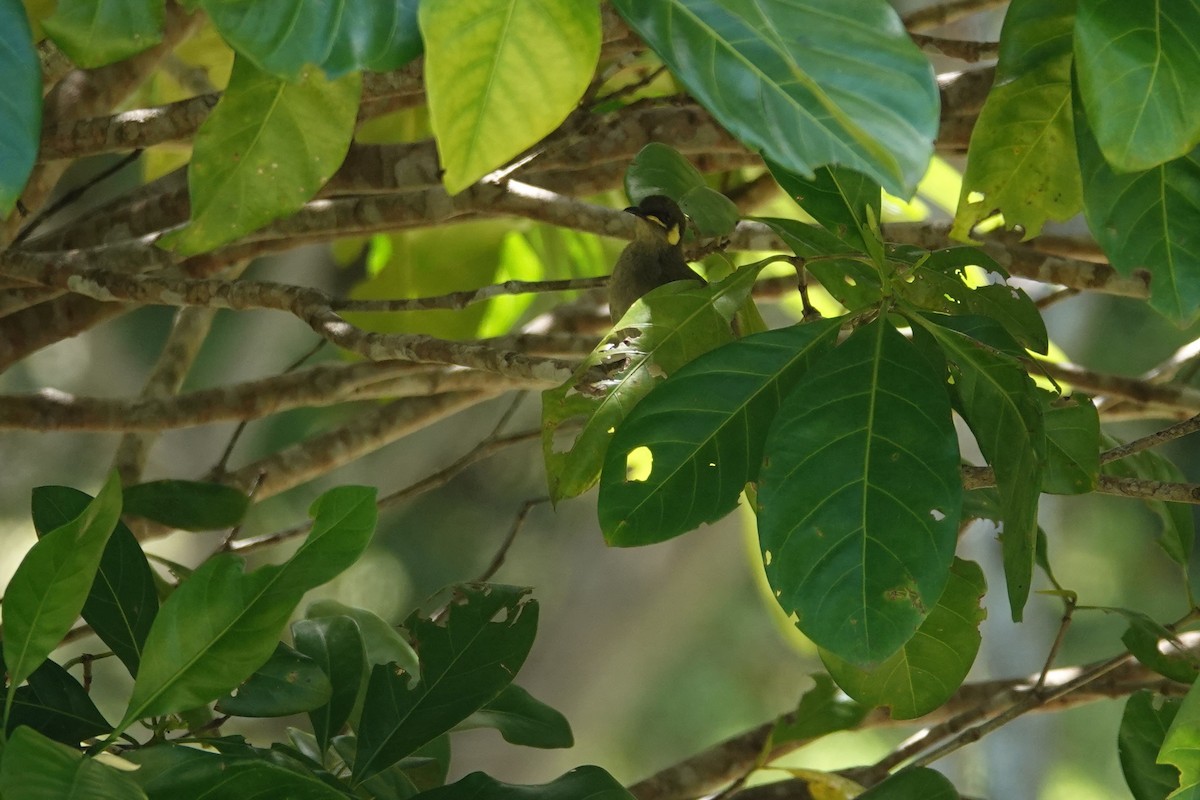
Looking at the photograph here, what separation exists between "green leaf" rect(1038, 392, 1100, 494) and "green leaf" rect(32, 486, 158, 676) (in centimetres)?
86

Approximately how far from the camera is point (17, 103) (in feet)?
2.37

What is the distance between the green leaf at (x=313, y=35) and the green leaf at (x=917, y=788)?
852 mm

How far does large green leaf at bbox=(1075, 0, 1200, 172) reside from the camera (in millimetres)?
845

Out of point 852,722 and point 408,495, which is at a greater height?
point 408,495

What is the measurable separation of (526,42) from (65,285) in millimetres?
1058

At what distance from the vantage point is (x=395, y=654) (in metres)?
1.38

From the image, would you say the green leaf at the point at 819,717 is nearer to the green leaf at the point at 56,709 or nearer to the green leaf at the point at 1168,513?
the green leaf at the point at 1168,513

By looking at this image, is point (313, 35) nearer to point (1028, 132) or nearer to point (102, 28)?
point (102, 28)

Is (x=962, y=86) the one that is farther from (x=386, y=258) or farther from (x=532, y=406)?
(x=532, y=406)

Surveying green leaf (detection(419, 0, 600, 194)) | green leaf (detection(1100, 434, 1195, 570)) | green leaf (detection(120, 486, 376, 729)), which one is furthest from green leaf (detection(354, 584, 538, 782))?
green leaf (detection(1100, 434, 1195, 570))

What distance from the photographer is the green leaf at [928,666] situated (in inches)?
44.4

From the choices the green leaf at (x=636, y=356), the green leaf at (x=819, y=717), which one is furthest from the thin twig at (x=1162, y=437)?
the green leaf at (x=819, y=717)

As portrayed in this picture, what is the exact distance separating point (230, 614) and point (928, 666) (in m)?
0.65

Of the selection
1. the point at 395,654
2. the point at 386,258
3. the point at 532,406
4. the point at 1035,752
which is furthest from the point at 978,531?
the point at 532,406
